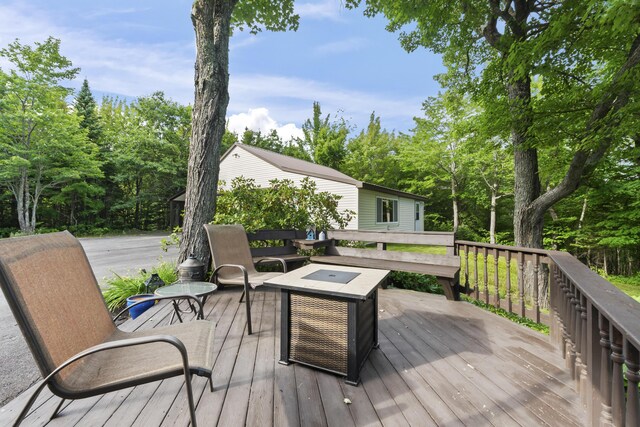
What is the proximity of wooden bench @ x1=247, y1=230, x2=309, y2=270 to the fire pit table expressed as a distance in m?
2.19

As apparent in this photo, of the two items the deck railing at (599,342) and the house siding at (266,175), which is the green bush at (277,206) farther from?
the house siding at (266,175)

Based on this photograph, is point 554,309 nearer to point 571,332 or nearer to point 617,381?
point 571,332

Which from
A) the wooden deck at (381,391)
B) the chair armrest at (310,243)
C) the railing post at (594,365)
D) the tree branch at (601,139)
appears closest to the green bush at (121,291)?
the wooden deck at (381,391)

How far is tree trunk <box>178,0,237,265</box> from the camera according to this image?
4039 millimetres

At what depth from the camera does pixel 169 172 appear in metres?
19.3

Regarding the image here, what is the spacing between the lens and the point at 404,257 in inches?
165

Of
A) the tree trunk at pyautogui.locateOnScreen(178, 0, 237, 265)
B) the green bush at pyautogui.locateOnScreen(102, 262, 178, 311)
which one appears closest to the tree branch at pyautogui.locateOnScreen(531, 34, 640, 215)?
the tree trunk at pyautogui.locateOnScreen(178, 0, 237, 265)

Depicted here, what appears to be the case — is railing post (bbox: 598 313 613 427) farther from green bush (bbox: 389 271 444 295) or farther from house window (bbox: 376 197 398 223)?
house window (bbox: 376 197 398 223)

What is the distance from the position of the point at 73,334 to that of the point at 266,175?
12632mm

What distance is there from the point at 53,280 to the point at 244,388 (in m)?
1.24

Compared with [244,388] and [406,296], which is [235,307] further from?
[406,296]

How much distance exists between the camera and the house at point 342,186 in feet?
40.5

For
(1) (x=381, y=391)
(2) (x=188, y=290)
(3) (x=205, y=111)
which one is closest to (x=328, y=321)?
(1) (x=381, y=391)

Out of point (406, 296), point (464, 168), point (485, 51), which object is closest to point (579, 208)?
point (464, 168)
